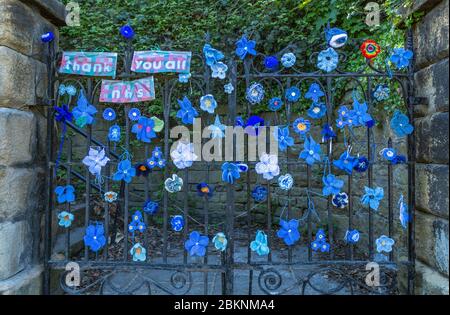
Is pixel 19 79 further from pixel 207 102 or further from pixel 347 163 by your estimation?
pixel 347 163

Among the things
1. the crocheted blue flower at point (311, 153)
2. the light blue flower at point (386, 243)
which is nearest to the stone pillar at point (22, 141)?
the crocheted blue flower at point (311, 153)

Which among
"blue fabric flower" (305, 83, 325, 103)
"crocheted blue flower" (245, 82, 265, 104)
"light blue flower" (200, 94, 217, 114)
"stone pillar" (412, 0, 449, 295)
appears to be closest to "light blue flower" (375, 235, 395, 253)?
"stone pillar" (412, 0, 449, 295)

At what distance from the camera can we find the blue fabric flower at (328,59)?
8.50 ft

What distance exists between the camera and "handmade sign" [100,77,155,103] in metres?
2.58

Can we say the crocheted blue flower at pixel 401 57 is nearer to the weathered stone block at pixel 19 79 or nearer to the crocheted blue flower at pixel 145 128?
the crocheted blue flower at pixel 145 128

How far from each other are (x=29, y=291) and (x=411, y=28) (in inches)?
120

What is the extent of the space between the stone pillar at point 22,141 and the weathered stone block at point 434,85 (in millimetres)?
2530

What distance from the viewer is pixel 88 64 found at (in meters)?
2.58

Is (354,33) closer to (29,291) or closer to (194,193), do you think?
(194,193)

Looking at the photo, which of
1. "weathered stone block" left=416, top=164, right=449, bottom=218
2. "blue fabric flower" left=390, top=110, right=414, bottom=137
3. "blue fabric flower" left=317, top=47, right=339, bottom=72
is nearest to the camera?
"weathered stone block" left=416, top=164, right=449, bottom=218

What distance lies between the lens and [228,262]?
8.37ft

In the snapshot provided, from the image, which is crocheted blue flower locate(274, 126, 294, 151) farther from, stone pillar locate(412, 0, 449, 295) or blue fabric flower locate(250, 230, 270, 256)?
stone pillar locate(412, 0, 449, 295)

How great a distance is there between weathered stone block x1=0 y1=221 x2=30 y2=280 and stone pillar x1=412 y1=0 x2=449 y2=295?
253 cm

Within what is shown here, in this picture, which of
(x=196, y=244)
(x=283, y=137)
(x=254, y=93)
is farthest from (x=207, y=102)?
(x=196, y=244)
